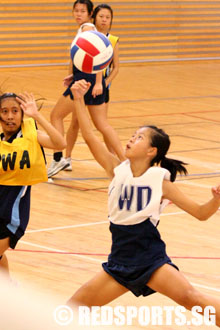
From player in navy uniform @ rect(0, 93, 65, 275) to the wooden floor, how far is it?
0.45m

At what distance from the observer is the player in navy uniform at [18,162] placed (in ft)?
10.4

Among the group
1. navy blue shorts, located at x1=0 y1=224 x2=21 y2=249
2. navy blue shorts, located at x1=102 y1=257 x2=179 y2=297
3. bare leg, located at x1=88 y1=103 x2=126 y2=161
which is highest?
navy blue shorts, located at x1=102 y1=257 x2=179 y2=297

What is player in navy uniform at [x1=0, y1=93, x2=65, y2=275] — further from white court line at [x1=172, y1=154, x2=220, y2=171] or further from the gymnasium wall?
the gymnasium wall

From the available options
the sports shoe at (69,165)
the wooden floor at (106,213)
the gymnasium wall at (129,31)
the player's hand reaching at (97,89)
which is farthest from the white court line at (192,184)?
the gymnasium wall at (129,31)

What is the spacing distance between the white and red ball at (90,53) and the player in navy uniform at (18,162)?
1.83 metres

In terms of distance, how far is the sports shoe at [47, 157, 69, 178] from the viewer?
6.60m

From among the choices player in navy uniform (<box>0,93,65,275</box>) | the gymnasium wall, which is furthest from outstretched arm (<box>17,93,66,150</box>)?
the gymnasium wall

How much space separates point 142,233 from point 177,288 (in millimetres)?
238

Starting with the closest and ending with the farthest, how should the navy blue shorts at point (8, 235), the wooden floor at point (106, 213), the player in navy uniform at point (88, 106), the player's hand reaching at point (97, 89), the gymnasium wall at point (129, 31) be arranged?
the navy blue shorts at point (8, 235) < the wooden floor at point (106, 213) < the player's hand reaching at point (97, 89) < the player in navy uniform at point (88, 106) < the gymnasium wall at point (129, 31)

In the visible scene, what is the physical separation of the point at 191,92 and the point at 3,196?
991cm

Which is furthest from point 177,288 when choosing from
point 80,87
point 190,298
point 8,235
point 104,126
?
point 104,126

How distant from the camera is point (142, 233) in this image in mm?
2473

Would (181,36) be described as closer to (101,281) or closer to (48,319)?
(101,281)

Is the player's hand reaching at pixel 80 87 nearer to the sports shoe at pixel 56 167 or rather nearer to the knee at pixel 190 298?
the knee at pixel 190 298
